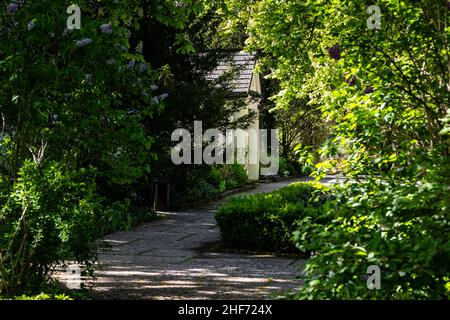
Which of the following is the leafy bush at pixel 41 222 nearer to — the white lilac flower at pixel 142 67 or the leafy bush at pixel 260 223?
the white lilac flower at pixel 142 67

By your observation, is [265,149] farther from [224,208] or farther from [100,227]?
[100,227]

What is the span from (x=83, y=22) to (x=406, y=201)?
345 cm

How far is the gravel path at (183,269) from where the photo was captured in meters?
7.29

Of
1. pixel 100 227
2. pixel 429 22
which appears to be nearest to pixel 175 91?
pixel 100 227

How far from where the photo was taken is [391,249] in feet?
11.2

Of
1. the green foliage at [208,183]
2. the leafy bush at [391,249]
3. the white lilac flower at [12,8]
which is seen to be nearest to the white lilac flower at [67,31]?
the white lilac flower at [12,8]

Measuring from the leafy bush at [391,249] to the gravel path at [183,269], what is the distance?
6.14ft

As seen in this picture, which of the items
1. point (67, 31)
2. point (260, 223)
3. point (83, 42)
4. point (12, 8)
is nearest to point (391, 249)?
point (83, 42)

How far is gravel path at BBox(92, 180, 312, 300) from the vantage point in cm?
729

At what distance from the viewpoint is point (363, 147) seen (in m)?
4.95

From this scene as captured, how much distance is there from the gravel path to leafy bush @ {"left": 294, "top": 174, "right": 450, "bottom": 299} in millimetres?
1873

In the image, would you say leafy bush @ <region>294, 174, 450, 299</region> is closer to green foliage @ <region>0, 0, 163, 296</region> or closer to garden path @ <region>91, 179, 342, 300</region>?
garden path @ <region>91, 179, 342, 300</region>

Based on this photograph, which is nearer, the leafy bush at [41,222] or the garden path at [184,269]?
the leafy bush at [41,222]

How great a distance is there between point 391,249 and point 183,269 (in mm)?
5765
